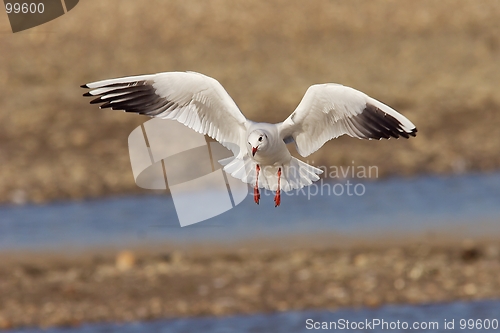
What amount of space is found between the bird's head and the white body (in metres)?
0.16

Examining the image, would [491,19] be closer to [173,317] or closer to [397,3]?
[397,3]

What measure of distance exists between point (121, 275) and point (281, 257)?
171 cm

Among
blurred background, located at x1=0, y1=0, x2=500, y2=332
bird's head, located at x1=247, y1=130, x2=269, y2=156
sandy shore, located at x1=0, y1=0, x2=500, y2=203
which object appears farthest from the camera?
sandy shore, located at x1=0, y1=0, x2=500, y2=203

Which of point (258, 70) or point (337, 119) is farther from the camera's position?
point (258, 70)

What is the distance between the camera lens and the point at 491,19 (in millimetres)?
18688

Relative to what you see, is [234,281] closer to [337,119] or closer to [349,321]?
[349,321]

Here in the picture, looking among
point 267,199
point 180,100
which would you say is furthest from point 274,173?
point 267,199

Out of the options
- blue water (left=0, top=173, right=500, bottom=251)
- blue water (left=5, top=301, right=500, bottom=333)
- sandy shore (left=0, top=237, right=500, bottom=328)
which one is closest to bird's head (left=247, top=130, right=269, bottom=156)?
blue water (left=5, top=301, right=500, bottom=333)

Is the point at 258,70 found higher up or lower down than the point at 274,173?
higher up

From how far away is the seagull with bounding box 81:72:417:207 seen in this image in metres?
7.18

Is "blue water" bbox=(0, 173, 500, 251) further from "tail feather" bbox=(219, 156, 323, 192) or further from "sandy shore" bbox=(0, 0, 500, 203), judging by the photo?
"tail feather" bbox=(219, 156, 323, 192)

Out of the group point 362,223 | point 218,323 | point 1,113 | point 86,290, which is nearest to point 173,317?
point 218,323

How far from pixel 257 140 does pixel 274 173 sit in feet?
2.30

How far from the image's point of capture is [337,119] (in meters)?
7.42
